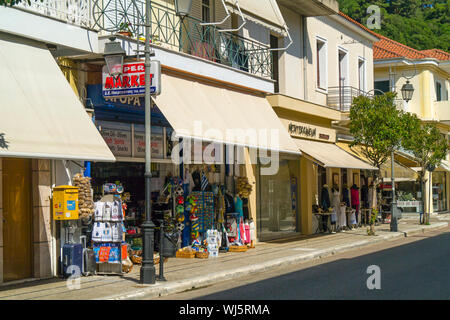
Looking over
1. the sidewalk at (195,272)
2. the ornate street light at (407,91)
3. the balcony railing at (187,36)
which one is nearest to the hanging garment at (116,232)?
the sidewalk at (195,272)

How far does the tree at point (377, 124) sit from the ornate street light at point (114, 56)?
40.7 feet

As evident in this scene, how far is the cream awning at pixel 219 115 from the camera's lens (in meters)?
14.4

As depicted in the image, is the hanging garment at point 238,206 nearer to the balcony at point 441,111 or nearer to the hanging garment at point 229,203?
the hanging garment at point 229,203

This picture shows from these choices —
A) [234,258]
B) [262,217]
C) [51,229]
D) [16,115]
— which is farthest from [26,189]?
[262,217]

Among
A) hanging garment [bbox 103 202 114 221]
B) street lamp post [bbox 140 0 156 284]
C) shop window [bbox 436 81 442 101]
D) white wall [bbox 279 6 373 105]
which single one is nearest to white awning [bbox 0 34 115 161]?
street lamp post [bbox 140 0 156 284]

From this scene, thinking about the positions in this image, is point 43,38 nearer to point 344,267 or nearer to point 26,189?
point 26,189

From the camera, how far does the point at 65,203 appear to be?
42.2ft

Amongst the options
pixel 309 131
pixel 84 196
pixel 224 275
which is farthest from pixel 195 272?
pixel 309 131

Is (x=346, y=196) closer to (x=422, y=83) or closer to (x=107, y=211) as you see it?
(x=107, y=211)

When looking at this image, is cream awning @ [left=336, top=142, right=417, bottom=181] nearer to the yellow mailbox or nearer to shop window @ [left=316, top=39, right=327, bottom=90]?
shop window @ [left=316, top=39, right=327, bottom=90]

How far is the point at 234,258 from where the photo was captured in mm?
16734

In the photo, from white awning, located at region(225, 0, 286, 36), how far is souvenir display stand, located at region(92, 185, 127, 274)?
20.3 feet

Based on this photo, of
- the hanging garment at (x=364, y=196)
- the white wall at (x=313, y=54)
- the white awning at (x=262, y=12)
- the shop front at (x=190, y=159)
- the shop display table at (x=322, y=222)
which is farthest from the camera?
the hanging garment at (x=364, y=196)

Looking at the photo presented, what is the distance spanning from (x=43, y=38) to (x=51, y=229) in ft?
12.5
